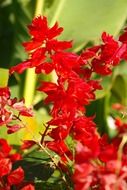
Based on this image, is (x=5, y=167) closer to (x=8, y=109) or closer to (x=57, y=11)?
(x=8, y=109)

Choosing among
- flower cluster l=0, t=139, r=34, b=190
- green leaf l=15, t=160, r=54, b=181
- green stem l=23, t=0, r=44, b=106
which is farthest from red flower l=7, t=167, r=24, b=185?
green stem l=23, t=0, r=44, b=106

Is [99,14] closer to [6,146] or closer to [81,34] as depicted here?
[81,34]

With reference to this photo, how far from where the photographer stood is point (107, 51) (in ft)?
2.94

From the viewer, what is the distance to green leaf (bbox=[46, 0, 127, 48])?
2.26 meters

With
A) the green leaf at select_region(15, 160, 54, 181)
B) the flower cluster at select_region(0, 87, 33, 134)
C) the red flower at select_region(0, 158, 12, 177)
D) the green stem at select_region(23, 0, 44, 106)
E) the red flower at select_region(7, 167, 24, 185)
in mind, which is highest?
the green stem at select_region(23, 0, 44, 106)

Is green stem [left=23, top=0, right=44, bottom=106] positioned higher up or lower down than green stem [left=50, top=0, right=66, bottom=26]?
lower down

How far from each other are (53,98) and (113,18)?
1.51 m

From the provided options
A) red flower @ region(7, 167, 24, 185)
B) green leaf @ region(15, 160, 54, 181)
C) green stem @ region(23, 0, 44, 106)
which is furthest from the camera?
green stem @ region(23, 0, 44, 106)

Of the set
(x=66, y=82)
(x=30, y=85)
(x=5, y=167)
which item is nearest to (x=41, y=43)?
(x=66, y=82)

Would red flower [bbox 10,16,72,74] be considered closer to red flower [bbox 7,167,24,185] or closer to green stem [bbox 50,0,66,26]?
red flower [bbox 7,167,24,185]

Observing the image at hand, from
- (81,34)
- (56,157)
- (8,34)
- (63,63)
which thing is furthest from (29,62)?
(8,34)

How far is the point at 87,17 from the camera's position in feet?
7.49

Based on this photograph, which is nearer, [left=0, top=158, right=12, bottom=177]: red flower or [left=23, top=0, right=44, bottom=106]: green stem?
[left=0, top=158, right=12, bottom=177]: red flower

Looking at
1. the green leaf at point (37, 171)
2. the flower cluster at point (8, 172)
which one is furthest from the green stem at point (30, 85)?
the flower cluster at point (8, 172)
